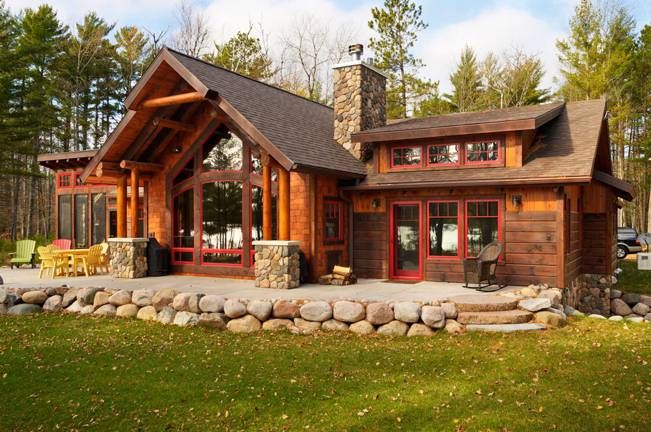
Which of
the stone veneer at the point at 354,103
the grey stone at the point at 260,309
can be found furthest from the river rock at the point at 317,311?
the stone veneer at the point at 354,103

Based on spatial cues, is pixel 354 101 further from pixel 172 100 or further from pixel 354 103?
pixel 172 100

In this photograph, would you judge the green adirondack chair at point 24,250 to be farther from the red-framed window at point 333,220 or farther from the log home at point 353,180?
the red-framed window at point 333,220

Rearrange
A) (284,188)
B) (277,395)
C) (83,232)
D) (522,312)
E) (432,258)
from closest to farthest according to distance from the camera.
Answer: (277,395) → (522,312) → (284,188) → (432,258) → (83,232)

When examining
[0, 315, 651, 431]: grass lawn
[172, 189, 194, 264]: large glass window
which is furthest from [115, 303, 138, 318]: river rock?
[172, 189, 194, 264]: large glass window

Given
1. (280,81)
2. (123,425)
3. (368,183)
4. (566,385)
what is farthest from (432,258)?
(280,81)

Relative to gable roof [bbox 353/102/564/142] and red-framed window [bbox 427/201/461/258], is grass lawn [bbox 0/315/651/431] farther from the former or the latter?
gable roof [bbox 353/102/564/142]

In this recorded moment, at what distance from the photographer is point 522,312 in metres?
7.84

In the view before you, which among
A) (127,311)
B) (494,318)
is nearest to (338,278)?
(494,318)

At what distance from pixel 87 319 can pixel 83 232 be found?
892cm

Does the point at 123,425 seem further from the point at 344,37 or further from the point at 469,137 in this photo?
the point at 344,37

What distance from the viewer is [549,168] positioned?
32.1 ft

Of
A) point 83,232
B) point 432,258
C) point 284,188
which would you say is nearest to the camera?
point 284,188

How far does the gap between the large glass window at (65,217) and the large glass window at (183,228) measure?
22.5 ft

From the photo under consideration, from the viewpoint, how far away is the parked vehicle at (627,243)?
22000mm
